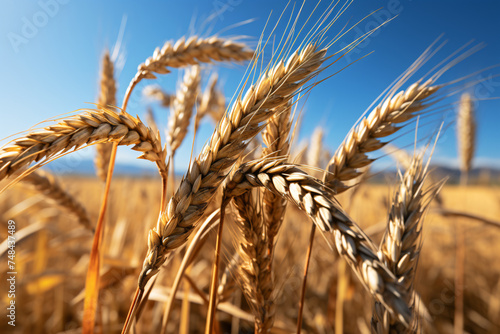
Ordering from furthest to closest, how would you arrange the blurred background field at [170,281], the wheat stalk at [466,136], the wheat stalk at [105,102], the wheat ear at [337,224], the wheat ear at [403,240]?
the wheat stalk at [466,136], the blurred background field at [170,281], the wheat stalk at [105,102], the wheat ear at [403,240], the wheat ear at [337,224]

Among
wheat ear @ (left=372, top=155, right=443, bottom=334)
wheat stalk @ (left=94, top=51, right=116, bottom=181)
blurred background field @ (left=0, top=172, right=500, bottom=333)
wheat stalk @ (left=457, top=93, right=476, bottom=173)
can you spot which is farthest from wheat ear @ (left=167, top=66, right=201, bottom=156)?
wheat stalk @ (left=457, top=93, right=476, bottom=173)

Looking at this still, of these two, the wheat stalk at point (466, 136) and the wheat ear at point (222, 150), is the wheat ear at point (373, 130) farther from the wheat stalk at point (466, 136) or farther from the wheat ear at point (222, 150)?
the wheat stalk at point (466, 136)

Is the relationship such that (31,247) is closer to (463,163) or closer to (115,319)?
(115,319)

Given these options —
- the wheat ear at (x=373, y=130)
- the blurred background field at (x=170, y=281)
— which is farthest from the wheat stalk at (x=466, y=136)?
the wheat ear at (x=373, y=130)

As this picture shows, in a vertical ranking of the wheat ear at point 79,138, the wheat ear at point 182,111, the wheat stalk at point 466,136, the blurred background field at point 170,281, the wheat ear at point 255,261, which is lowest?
the blurred background field at point 170,281

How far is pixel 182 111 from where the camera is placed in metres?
1.47

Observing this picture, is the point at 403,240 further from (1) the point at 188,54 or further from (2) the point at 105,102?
(2) the point at 105,102

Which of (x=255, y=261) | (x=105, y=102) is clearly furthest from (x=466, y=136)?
(x=105, y=102)

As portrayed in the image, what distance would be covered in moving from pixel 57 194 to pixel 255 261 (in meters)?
1.17

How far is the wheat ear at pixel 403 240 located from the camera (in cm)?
66

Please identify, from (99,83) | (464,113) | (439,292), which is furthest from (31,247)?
(464,113)

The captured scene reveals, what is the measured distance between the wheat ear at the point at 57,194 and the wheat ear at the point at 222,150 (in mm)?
1017

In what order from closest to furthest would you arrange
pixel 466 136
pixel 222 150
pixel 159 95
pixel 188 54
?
pixel 222 150
pixel 188 54
pixel 466 136
pixel 159 95

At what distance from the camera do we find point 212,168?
0.70m
